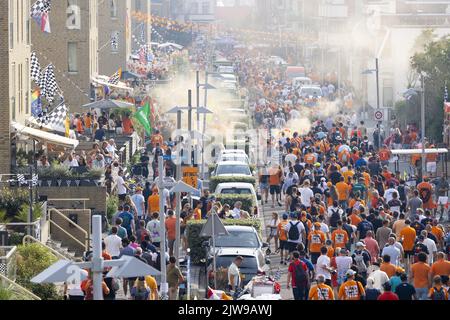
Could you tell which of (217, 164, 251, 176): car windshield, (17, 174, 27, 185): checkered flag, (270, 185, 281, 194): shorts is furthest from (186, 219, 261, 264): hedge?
(217, 164, 251, 176): car windshield

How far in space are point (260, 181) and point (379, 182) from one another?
19.9ft

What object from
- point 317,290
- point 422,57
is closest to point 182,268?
point 317,290

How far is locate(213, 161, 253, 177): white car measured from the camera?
138 ft

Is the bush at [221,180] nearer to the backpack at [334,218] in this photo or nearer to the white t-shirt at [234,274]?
the backpack at [334,218]

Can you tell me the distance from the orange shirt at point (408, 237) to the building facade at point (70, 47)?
32585 mm

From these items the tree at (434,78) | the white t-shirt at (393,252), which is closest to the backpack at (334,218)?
the white t-shirt at (393,252)

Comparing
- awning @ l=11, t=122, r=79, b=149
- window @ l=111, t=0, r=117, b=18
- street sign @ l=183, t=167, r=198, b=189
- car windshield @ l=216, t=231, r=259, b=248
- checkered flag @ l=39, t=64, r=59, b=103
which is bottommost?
car windshield @ l=216, t=231, r=259, b=248

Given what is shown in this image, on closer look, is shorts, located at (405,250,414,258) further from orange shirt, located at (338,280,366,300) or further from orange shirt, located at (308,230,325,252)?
orange shirt, located at (338,280,366,300)

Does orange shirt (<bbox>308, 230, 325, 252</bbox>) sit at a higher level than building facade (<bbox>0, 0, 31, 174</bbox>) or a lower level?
lower

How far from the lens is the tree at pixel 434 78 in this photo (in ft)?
176

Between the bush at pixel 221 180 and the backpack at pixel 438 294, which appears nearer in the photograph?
the backpack at pixel 438 294

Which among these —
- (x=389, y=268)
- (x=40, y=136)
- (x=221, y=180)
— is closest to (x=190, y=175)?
(x=40, y=136)

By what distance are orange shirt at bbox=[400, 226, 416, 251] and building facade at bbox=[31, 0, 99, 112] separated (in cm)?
3258

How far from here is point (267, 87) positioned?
3438 inches
